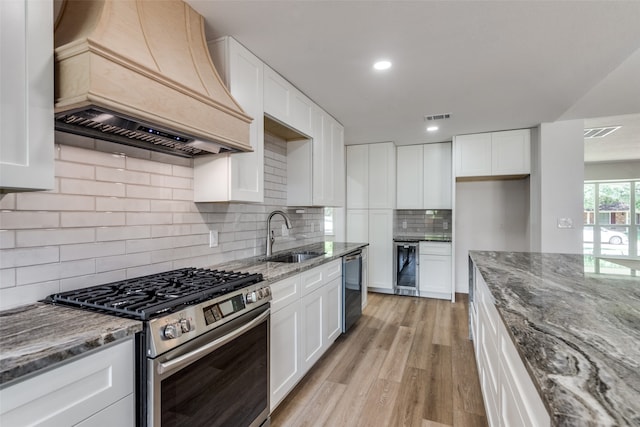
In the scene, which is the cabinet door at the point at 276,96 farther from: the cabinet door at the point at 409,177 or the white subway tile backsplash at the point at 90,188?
the cabinet door at the point at 409,177

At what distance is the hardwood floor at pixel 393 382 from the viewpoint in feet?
6.33

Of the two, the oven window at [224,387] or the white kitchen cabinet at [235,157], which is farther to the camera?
the white kitchen cabinet at [235,157]

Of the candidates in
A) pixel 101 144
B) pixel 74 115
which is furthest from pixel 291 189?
pixel 74 115

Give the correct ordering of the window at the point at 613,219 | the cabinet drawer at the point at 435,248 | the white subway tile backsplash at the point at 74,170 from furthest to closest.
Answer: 1. the window at the point at 613,219
2. the cabinet drawer at the point at 435,248
3. the white subway tile backsplash at the point at 74,170

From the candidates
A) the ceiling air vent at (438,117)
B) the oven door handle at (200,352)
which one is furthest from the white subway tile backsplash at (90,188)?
the ceiling air vent at (438,117)

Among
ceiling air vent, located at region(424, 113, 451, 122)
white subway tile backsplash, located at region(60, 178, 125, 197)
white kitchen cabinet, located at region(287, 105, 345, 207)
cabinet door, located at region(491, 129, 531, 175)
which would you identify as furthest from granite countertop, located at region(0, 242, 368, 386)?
cabinet door, located at region(491, 129, 531, 175)

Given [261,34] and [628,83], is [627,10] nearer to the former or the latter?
[628,83]

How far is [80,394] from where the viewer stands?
35.4 inches

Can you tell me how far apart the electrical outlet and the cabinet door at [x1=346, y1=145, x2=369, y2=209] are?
3.05 meters

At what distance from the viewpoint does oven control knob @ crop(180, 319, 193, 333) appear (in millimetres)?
1145

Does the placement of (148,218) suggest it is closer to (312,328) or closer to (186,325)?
(186,325)

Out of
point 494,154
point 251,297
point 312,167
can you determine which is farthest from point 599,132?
point 251,297

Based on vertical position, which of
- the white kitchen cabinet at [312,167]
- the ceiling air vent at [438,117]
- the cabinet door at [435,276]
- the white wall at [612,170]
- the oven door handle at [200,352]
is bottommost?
the cabinet door at [435,276]

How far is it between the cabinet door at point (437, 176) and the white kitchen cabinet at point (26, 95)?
4629mm
